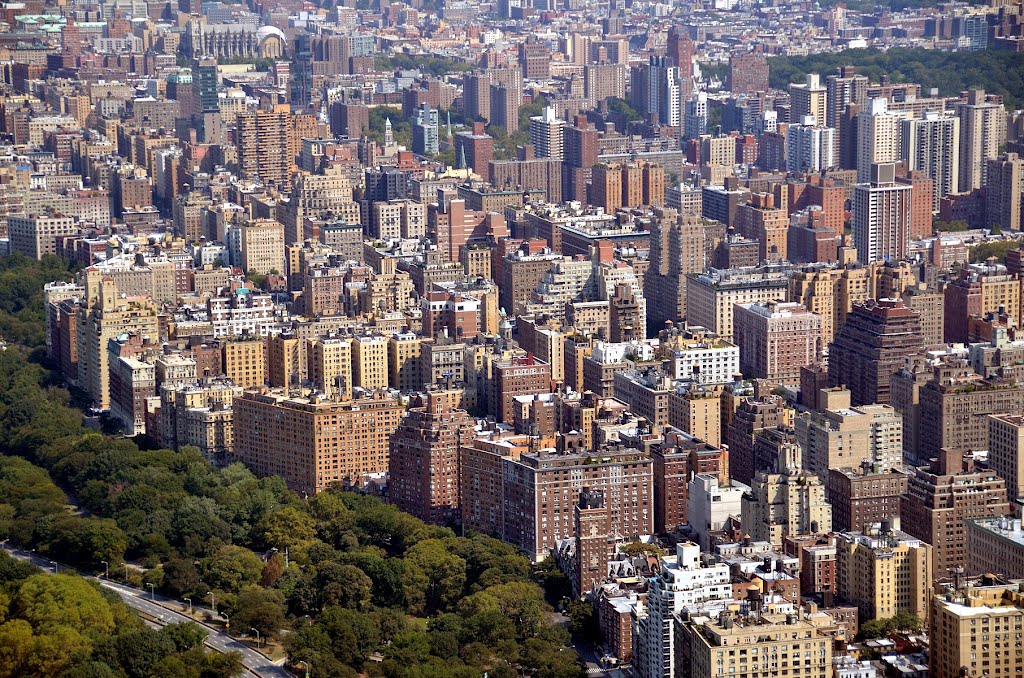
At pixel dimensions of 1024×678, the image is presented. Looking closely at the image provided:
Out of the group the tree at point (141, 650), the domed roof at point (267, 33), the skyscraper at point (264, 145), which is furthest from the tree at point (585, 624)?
the domed roof at point (267, 33)

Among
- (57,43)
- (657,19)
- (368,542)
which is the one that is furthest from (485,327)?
(657,19)

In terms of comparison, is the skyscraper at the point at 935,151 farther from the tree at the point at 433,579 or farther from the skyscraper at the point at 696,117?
the tree at the point at 433,579

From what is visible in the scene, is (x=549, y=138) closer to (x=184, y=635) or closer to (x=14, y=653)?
(x=184, y=635)

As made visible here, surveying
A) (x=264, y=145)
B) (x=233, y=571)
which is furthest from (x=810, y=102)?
(x=233, y=571)

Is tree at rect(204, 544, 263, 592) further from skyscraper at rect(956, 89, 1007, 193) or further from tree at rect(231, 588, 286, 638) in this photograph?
skyscraper at rect(956, 89, 1007, 193)

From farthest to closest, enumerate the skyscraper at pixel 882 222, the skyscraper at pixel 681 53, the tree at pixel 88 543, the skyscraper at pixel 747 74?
the skyscraper at pixel 681 53 < the skyscraper at pixel 747 74 < the skyscraper at pixel 882 222 < the tree at pixel 88 543

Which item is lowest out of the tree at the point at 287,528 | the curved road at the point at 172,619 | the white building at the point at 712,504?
the curved road at the point at 172,619

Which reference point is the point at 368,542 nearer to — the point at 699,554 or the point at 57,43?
the point at 699,554
